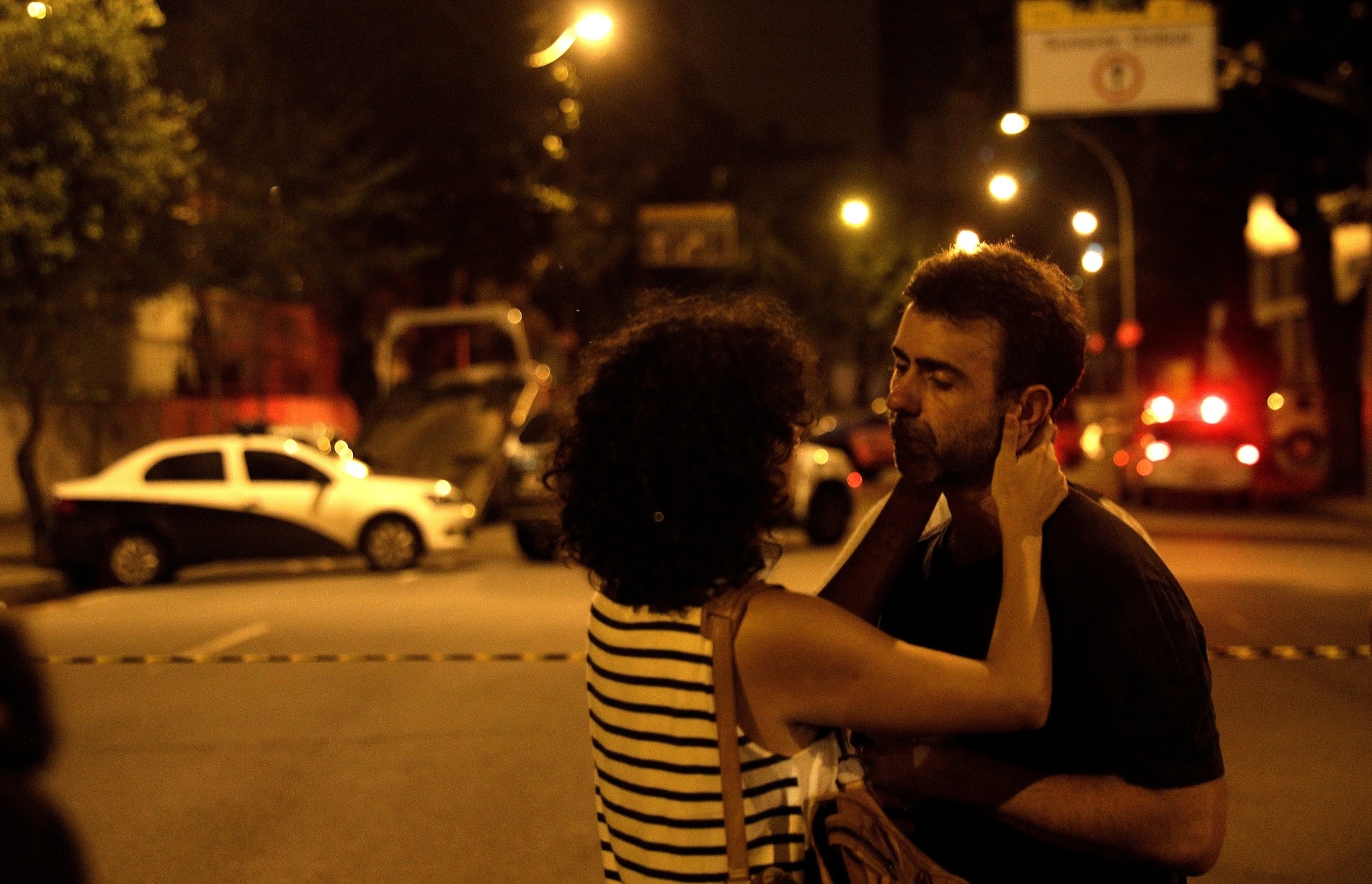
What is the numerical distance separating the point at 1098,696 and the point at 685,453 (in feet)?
2.31

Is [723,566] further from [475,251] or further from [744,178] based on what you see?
[744,178]

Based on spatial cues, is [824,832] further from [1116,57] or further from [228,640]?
[1116,57]

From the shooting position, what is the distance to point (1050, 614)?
2271mm

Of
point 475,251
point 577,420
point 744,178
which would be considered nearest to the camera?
point 577,420

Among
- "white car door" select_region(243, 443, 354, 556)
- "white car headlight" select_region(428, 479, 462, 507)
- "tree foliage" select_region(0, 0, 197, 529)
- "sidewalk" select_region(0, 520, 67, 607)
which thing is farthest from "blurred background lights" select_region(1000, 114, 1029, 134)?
"sidewalk" select_region(0, 520, 67, 607)

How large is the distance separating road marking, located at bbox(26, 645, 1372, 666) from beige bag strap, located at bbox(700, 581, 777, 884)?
292 inches

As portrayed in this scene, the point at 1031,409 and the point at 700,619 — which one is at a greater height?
the point at 1031,409

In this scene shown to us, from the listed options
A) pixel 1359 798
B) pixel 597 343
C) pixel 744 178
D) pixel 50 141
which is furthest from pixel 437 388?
pixel 744 178

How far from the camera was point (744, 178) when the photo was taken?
188 ft

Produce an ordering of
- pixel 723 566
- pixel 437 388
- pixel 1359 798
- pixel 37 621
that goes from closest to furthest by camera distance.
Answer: pixel 723 566 < pixel 1359 798 < pixel 37 621 < pixel 437 388

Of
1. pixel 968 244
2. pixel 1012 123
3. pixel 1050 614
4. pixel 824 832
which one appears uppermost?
pixel 1012 123

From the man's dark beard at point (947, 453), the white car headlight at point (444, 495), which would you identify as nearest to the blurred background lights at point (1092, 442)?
the white car headlight at point (444, 495)

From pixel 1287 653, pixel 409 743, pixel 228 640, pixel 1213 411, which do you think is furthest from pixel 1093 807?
pixel 1213 411

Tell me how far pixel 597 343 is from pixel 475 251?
27.6 metres
